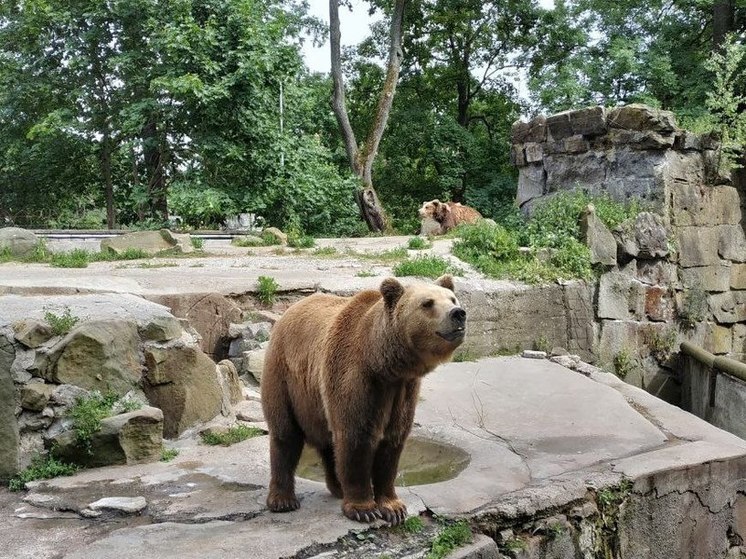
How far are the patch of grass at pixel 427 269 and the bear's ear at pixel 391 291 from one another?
6.08 metres

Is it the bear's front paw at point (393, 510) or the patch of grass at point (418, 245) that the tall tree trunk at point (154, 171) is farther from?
the bear's front paw at point (393, 510)

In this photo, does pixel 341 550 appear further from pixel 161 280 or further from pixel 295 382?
pixel 161 280

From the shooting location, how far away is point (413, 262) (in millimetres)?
10445

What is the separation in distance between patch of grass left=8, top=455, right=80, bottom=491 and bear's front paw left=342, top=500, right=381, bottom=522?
224cm

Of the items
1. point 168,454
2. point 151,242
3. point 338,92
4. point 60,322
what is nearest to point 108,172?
point 151,242

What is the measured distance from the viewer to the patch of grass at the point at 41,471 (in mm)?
4930

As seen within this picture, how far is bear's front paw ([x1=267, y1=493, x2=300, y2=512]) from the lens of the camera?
427cm

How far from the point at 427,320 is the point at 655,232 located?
9.18 m

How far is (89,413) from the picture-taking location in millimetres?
5391

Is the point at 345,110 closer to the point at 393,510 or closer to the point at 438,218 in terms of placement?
the point at 438,218

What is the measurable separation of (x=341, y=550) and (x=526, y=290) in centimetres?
683

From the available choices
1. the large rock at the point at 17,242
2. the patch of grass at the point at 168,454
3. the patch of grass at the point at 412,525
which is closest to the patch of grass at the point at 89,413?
the patch of grass at the point at 168,454

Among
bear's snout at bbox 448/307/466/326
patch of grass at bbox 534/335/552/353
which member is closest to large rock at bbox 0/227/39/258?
patch of grass at bbox 534/335/552/353

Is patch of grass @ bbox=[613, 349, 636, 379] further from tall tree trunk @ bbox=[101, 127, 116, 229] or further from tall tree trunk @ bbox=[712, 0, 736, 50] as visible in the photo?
tall tree trunk @ bbox=[101, 127, 116, 229]
